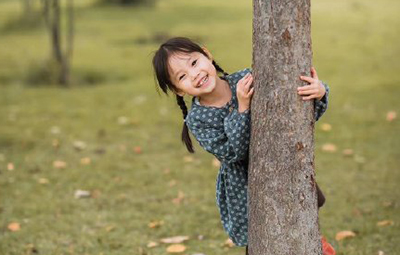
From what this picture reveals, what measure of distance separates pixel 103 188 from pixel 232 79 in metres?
3.04

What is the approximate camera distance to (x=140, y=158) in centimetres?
715

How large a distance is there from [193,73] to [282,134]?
0.52m

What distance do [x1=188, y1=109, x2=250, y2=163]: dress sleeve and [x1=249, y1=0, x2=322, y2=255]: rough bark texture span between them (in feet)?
0.15

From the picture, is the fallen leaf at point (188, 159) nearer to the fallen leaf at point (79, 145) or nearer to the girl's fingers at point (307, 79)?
the fallen leaf at point (79, 145)

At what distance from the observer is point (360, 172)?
253 inches

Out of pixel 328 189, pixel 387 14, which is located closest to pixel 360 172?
pixel 328 189

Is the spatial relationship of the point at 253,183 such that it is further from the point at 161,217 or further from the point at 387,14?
the point at 387,14

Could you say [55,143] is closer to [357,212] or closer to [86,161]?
[86,161]

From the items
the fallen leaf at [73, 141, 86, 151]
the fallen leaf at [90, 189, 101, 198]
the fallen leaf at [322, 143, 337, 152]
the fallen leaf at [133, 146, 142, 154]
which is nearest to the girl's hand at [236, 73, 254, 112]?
the fallen leaf at [90, 189, 101, 198]

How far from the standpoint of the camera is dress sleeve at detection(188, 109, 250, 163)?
125 inches

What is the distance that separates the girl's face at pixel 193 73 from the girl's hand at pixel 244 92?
143mm

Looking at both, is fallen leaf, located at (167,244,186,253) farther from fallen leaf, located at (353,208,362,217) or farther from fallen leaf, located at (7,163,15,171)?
fallen leaf, located at (7,163,15,171)

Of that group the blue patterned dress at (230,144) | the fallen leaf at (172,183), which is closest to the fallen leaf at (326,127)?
the fallen leaf at (172,183)

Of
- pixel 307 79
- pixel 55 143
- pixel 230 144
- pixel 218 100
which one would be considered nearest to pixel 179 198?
pixel 55 143
